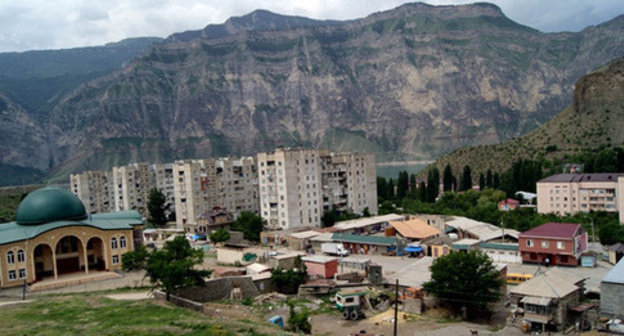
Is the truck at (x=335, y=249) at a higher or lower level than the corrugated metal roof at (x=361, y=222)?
lower

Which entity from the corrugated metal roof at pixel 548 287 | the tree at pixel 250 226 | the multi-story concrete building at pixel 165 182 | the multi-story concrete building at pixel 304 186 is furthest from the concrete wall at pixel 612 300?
the multi-story concrete building at pixel 165 182

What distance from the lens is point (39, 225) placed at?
138 feet

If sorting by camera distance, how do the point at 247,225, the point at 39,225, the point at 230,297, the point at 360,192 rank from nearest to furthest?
1. the point at 230,297
2. the point at 39,225
3. the point at 247,225
4. the point at 360,192

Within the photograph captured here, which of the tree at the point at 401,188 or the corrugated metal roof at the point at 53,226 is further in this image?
the tree at the point at 401,188

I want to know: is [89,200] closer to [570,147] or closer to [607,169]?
[607,169]

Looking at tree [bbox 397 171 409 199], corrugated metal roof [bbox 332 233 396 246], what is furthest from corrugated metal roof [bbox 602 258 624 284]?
tree [bbox 397 171 409 199]

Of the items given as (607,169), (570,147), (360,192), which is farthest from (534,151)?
(360,192)

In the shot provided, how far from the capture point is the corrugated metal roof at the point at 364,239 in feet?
167

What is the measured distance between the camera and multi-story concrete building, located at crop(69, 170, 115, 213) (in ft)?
307

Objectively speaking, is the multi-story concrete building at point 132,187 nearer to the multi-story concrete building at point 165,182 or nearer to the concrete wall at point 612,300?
the multi-story concrete building at point 165,182

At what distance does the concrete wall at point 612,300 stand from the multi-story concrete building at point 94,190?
3295 inches

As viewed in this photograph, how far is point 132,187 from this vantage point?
9069cm

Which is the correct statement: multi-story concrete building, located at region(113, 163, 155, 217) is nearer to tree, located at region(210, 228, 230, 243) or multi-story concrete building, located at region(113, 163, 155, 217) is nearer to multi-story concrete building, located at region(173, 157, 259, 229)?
multi-story concrete building, located at region(173, 157, 259, 229)

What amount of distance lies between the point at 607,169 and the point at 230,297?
6573 centimetres
